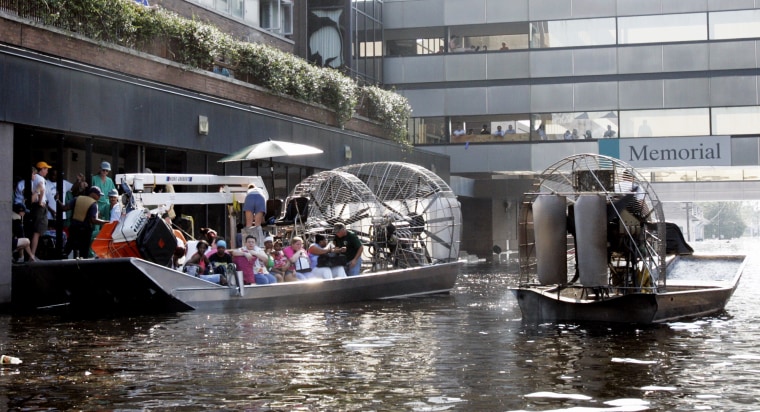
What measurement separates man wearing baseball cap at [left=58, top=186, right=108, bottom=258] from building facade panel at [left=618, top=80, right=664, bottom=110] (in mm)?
31330

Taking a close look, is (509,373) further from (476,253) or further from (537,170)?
(476,253)

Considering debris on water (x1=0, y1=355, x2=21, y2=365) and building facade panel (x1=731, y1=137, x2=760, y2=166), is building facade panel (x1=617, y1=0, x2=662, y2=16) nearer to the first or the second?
building facade panel (x1=731, y1=137, x2=760, y2=166)

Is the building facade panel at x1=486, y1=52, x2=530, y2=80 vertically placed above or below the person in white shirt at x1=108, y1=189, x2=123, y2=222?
above

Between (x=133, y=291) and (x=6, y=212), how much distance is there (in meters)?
3.09

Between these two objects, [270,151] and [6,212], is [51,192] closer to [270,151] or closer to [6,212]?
[6,212]

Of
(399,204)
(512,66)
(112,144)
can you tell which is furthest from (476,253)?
(112,144)

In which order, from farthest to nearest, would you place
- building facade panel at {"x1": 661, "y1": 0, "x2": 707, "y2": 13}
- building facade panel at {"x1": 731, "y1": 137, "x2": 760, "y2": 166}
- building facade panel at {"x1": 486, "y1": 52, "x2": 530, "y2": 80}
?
building facade panel at {"x1": 486, "y1": 52, "x2": 530, "y2": 80} < building facade panel at {"x1": 661, "y1": 0, "x2": 707, "y2": 13} < building facade panel at {"x1": 731, "y1": 137, "x2": 760, "y2": 166}

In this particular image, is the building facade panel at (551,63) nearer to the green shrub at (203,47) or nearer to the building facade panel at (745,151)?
the building facade panel at (745,151)

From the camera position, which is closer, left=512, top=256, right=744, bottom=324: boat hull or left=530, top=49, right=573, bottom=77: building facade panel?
left=512, top=256, right=744, bottom=324: boat hull

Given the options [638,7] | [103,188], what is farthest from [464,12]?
[103,188]

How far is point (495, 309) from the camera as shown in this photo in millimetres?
20594

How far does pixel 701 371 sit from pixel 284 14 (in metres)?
32.4

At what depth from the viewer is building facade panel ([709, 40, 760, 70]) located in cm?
4653

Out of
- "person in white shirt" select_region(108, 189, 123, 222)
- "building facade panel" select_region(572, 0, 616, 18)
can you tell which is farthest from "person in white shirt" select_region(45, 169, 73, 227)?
"building facade panel" select_region(572, 0, 616, 18)
